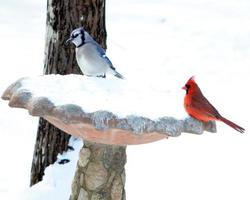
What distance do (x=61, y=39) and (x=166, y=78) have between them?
3.15m

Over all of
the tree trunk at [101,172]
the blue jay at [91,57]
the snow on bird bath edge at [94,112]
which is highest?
the blue jay at [91,57]

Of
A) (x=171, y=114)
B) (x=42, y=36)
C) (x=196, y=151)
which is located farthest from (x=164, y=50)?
(x=171, y=114)

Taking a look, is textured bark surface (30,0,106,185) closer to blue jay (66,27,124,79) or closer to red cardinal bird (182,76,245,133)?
blue jay (66,27,124,79)

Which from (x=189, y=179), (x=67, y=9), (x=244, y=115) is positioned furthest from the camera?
(x=244, y=115)

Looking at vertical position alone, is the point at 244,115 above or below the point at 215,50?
below

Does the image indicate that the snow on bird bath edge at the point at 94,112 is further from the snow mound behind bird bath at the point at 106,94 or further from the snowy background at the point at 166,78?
the snowy background at the point at 166,78

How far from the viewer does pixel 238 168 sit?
636 centimetres

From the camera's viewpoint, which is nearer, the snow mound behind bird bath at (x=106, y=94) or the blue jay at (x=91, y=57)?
the snow mound behind bird bath at (x=106, y=94)

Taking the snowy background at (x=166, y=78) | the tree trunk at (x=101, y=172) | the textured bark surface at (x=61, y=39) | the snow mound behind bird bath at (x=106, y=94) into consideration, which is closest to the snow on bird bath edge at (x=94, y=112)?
the snow mound behind bird bath at (x=106, y=94)

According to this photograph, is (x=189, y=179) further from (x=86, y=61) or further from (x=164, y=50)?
(x=164, y=50)

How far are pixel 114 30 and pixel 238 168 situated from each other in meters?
4.07

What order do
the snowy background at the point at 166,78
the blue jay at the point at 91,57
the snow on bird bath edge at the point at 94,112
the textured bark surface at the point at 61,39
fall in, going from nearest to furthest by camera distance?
1. the snow on bird bath edge at the point at 94,112
2. the blue jay at the point at 91,57
3. the textured bark surface at the point at 61,39
4. the snowy background at the point at 166,78

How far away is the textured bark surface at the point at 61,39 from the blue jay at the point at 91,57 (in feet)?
2.90

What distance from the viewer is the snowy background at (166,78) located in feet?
19.6
